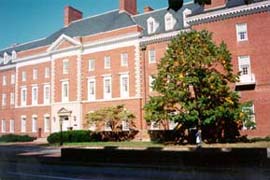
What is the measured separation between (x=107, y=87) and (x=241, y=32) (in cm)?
1542

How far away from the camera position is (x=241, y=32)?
27.5 meters

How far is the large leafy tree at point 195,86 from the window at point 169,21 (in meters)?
9.16

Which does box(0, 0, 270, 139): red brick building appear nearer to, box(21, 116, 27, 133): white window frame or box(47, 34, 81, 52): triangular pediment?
box(21, 116, 27, 133): white window frame

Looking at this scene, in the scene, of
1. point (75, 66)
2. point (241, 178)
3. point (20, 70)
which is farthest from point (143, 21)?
point (241, 178)

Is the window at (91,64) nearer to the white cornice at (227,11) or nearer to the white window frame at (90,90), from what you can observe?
the white window frame at (90,90)

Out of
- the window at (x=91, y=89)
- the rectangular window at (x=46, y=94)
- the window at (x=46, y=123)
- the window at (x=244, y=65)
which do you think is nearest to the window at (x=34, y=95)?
the rectangular window at (x=46, y=94)

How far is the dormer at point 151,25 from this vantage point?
115ft

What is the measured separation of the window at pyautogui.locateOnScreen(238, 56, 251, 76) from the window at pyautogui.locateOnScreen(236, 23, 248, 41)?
1577 millimetres

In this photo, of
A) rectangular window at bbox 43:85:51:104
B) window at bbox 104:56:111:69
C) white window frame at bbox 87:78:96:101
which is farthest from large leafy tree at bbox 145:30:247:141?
rectangular window at bbox 43:85:51:104

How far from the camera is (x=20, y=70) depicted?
148 ft

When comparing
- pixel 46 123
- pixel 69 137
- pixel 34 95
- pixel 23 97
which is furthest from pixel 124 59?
pixel 23 97

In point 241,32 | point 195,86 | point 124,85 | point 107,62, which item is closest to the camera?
point 195,86

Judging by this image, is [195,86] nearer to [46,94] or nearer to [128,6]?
[128,6]

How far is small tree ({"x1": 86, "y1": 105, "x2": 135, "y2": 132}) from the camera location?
107 ft
